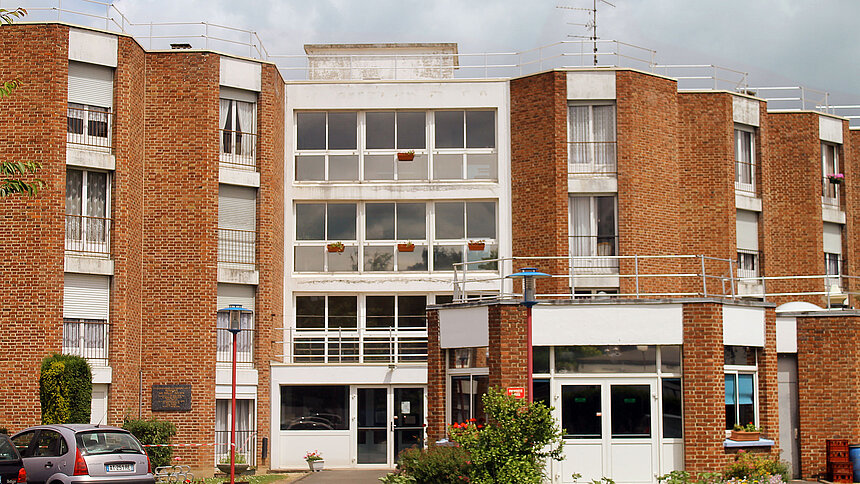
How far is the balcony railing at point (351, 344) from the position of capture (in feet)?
101

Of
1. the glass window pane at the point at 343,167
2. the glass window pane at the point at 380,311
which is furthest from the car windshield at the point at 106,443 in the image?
the glass window pane at the point at 343,167

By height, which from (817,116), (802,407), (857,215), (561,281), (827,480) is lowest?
(827,480)

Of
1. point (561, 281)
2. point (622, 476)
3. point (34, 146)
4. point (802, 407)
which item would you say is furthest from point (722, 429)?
point (34, 146)

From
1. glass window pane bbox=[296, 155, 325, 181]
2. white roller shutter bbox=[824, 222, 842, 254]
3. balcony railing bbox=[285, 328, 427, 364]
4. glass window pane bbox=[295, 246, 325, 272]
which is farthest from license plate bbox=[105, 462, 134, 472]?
white roller shutter bbox=[824, 222, 842, 254]

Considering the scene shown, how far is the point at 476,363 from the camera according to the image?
848 inches

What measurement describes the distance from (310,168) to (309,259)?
8.88 ft

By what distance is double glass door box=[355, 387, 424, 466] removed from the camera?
2914cm

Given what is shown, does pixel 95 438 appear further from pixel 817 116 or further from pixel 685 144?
pixel 817 116

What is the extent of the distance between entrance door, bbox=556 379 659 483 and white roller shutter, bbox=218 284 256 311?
455 inches

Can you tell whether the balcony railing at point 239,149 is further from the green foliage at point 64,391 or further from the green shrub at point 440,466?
the green shrub at point 440,466

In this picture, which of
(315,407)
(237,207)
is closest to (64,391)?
(315,407)

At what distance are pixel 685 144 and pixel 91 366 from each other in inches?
698

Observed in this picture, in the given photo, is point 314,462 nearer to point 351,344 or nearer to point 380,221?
point 351,344

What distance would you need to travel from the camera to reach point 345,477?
25.9 metres
